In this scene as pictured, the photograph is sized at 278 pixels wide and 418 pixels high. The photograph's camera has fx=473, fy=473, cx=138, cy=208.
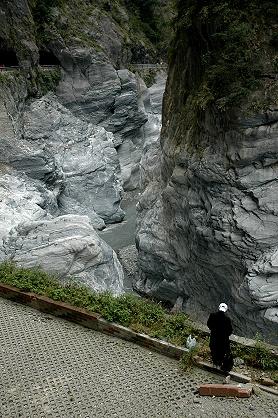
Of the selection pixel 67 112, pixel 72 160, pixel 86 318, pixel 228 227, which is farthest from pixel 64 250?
pixel 67 112

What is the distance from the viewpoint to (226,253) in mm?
13664

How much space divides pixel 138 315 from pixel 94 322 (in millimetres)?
795

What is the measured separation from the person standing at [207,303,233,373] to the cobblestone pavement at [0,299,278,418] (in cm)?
34

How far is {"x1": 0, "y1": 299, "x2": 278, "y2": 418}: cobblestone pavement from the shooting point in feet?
21.1

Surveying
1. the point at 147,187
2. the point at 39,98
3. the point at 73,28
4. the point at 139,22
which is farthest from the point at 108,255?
the point at 139,22

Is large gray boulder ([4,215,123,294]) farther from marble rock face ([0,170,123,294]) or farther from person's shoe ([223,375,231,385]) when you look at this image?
person's shoe ([223,375,231,385])

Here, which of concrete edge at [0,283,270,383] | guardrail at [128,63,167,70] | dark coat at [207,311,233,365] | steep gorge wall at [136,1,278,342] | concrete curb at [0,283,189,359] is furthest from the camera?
guardrail at [128,63,167,70]

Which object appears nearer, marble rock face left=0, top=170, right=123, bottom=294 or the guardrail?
marble rock face left=0, top=170, right=123, bottom=294

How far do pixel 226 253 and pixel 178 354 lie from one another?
259 inches

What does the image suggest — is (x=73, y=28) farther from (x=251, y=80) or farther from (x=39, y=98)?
(x=251, y=80)

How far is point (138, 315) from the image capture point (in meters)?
8.27

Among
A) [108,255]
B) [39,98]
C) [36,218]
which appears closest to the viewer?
[108,255]

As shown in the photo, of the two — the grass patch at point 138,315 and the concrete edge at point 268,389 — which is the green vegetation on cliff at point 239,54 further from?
the concrete edge at point 268,389

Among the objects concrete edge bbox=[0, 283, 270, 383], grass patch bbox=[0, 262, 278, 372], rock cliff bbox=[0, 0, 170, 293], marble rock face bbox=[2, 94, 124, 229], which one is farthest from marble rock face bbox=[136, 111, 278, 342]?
marble rock face bbox=[2, 94, 124, 229]
